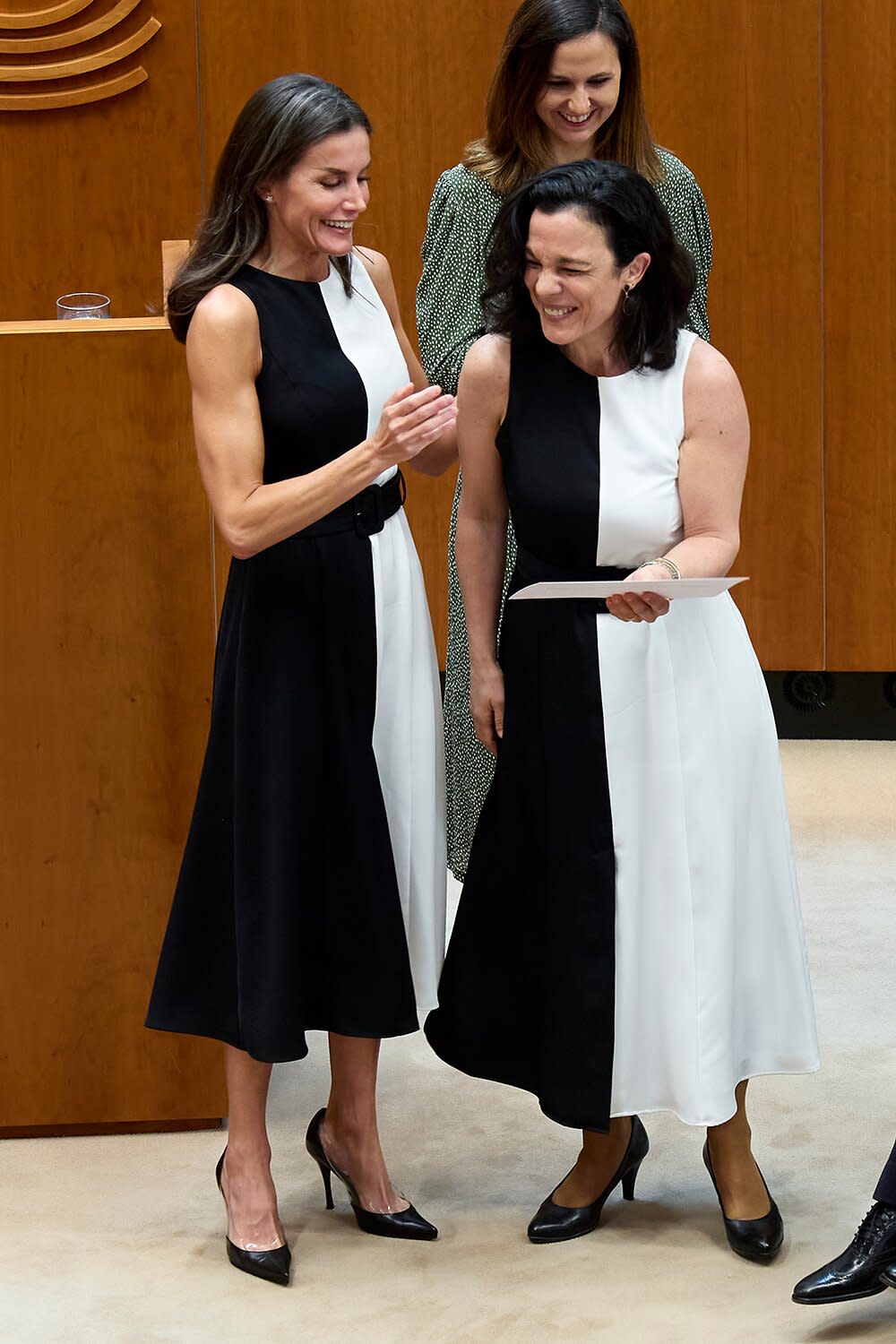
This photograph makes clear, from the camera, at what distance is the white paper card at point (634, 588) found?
233 cm

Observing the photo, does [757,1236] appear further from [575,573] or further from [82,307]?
[82,307]

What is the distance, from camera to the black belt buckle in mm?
2701

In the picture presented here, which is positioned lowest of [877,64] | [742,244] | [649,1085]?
[649,1085]

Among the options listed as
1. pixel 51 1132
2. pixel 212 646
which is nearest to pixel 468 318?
pixel 212 646

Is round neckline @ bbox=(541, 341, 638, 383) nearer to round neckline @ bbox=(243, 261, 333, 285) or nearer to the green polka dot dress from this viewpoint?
round neckline @ bbox=(243, 261, 333, 285)

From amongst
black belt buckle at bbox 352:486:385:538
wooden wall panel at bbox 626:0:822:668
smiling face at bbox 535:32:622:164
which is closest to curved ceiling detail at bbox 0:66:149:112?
wooden wall panel at bbox 626:0:822:668

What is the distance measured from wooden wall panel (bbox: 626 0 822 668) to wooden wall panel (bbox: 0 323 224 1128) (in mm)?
3018

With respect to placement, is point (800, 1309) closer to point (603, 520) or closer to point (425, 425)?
point (603, 520)

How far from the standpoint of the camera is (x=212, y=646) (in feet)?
10.7

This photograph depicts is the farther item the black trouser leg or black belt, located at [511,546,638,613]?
black belt, located at [511,546,638,613]

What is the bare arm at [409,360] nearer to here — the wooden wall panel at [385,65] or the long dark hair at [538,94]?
the long dark hair at [538,94]

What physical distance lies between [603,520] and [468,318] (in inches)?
31.5

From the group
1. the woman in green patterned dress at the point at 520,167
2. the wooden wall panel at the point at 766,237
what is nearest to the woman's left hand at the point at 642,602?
the woman in green patterned dress at the point at 520,167

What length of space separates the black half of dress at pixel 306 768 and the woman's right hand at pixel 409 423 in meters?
0.20
